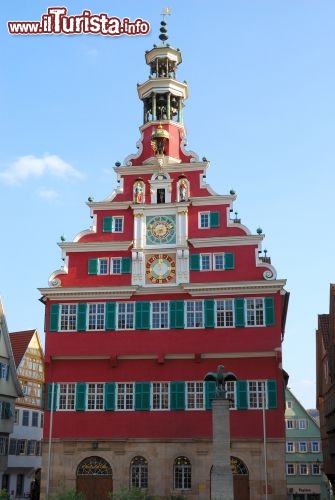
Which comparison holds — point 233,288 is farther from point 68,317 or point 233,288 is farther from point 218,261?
point 68,317

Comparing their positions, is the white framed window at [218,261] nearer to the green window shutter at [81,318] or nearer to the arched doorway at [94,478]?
the green window shutter at [81,318]

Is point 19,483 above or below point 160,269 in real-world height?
below

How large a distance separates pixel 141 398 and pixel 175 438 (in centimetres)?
246

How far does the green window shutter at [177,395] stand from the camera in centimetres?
3322

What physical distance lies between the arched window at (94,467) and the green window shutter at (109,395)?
2451mm

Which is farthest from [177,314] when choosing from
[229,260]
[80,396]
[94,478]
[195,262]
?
[94,478]

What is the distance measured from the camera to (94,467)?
33312mm

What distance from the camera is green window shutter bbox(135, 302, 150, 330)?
113ft

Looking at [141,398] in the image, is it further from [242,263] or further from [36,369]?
[36,369]

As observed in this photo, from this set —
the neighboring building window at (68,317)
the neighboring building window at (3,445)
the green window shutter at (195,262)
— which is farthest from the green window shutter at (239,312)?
the neighboring building window at (3,445)

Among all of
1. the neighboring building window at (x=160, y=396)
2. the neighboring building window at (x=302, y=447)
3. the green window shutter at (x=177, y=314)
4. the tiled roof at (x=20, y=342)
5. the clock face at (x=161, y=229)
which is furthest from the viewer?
the neighboring building window at (x=302, y=447)

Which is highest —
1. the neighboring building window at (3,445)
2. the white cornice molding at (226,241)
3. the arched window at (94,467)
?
the white cornice molding at (226,241)

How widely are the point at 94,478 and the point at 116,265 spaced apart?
1034cm

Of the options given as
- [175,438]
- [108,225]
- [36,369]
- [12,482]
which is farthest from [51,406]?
[36,369]
